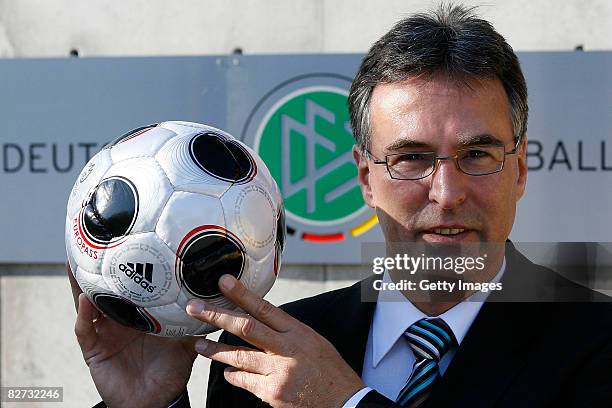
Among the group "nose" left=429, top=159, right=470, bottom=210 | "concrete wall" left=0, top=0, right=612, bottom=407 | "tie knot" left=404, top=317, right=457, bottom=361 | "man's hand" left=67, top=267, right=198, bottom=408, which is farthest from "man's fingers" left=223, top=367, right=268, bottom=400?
"concrete wall" left=0, top=0, right=612, bottom=407

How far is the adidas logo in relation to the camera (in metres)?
1.61

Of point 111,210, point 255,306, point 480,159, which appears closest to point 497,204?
point 480,159

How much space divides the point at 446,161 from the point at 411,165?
0.08 meters

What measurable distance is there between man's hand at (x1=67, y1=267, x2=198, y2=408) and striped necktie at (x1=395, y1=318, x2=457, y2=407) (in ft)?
1.65

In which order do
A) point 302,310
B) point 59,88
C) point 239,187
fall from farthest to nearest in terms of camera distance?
point 59,88 < point 302,310 < point 239,187

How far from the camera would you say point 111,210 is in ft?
5.35

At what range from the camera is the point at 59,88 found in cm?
435

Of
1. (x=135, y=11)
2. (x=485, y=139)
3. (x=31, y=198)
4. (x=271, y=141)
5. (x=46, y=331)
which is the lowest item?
(x=46, y=331)

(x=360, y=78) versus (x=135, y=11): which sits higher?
(x=135, y=11)

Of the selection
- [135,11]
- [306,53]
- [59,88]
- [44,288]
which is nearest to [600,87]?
[306,53]

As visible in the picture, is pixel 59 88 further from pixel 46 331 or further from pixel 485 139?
pixel 485 139

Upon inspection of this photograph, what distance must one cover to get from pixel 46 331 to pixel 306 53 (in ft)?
6.77

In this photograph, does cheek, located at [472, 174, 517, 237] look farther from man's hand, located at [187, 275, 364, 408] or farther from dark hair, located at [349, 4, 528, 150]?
man's hand, located at [187, 275, 364, 408]
